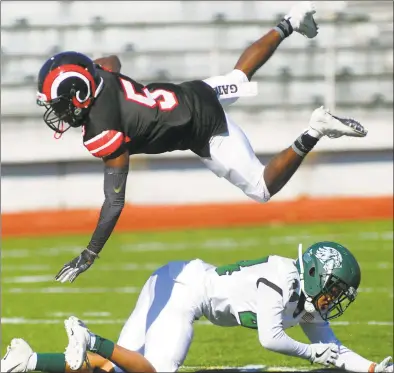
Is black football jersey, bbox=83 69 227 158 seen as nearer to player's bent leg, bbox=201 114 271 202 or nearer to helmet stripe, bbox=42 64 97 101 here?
player's bent leg, bbox=201 114 271 202

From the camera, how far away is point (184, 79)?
15.2m

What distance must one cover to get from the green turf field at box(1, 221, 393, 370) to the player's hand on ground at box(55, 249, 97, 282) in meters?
1.19

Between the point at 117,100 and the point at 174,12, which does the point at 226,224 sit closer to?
the point at 174,12

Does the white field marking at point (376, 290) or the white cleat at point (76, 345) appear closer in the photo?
the white cleat at point (76, 345)

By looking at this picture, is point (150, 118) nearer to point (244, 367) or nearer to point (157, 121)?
point (157, 121)

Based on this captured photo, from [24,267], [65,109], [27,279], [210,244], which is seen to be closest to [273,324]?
[65,109]

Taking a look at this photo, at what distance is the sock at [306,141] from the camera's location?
6547 millimetres

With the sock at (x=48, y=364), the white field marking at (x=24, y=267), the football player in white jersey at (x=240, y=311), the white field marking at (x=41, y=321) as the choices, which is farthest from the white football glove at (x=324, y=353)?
the white field marking at (x=24, y=267)

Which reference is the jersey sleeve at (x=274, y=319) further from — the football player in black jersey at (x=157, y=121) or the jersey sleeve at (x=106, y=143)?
the jersey sleeve at (x=106, y=143)

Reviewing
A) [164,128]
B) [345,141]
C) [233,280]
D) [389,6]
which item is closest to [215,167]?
[164,128]

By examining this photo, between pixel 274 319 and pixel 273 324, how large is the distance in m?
0.03

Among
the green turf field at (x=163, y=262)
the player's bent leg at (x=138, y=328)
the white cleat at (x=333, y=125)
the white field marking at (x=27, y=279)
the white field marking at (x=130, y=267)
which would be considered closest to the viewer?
the player's bent leg at (x=138, y=328)

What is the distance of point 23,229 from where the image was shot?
14.2m

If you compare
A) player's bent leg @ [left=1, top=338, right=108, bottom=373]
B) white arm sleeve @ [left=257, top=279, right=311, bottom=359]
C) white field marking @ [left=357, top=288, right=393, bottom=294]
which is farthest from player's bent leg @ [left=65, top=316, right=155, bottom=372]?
white field marking @ [left=357, top=288, right=393, bottom=294]
